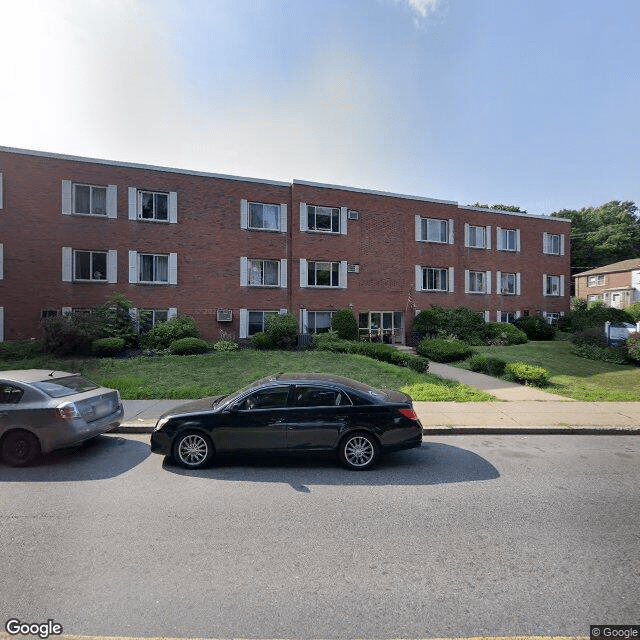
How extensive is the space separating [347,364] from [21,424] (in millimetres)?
9801

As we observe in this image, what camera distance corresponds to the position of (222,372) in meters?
13.0

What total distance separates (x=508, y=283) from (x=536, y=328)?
4.02m

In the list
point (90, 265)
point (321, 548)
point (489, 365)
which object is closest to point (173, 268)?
point (90, 265)

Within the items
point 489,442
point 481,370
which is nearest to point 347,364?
point 481,370

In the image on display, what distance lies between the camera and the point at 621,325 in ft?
67.5

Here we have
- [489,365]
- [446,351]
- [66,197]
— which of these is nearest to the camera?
[489,365]

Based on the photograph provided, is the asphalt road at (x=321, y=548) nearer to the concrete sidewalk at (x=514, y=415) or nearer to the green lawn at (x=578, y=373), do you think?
the concrete sidewalk at (x=514, y=415)

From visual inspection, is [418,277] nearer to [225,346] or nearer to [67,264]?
[225,346]

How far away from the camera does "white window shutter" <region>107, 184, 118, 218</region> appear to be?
1869 centimetres

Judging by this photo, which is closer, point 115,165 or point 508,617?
point 508,617

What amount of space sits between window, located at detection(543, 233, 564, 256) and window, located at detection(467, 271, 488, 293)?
633 cm

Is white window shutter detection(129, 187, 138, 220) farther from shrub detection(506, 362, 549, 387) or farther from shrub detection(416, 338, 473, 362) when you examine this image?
shrub detection(506, 362, 549, 387)

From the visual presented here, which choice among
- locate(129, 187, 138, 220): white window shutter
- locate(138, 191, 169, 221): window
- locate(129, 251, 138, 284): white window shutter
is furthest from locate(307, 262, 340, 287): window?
locate(129, 187, 138, 220): white window shutter

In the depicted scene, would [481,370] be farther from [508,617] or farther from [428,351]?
[508,617]
